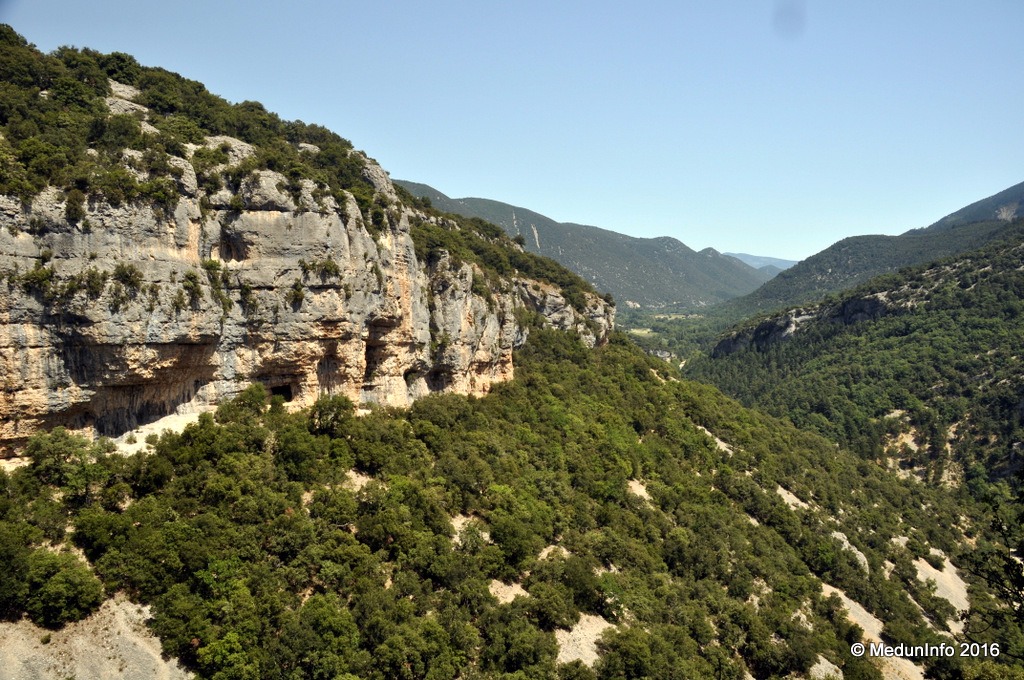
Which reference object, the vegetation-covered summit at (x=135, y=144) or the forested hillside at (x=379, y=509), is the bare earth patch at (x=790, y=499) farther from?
the vegetation-covered summit at (x=135, y=144)

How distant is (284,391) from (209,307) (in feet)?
28.3

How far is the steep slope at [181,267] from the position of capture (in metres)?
29.7

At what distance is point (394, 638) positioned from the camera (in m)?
27.6

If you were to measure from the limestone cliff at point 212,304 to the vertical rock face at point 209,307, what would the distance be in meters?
0.08

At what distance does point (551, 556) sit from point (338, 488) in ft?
49.5

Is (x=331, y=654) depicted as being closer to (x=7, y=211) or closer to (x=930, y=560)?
(x=7, y=211)

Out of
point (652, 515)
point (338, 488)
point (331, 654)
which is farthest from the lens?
point (652, 515)

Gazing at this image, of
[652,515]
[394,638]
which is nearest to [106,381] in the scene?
[394,638]

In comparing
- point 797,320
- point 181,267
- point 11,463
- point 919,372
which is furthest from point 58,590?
point 797,320

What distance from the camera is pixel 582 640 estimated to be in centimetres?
3403

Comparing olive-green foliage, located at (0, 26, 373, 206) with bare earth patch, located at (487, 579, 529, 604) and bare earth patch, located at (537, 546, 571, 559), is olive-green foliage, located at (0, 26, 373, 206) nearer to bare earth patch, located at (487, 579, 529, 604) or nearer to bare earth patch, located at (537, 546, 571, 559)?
bare earth patch, located at (487, 579, 529, 604)

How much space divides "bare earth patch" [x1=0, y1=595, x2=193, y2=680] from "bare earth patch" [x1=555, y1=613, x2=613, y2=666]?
1931 centimetres

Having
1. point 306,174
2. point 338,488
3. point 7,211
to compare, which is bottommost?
point 338,488

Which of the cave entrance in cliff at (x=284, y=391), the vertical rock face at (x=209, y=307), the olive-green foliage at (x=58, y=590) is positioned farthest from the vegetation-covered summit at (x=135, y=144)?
the olive-green foliage at (x=58, y=590)
